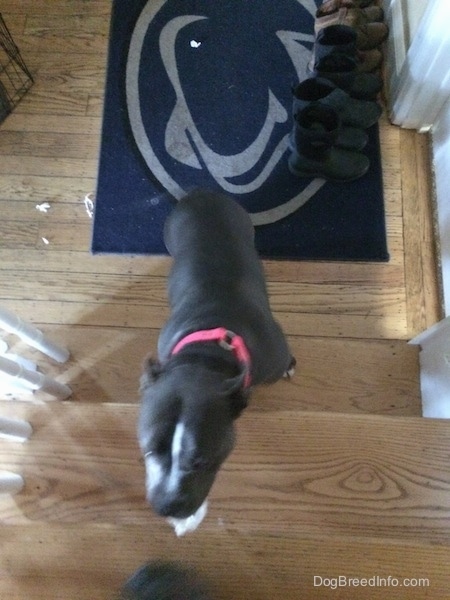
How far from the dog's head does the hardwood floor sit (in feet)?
0.77

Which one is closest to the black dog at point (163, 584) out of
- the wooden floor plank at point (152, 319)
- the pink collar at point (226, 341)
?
the pink collar at point (226, 341)

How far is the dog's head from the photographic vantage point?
0.96 m

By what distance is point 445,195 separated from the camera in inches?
71.7

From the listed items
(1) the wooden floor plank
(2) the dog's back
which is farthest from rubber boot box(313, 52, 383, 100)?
(1) the wooden floor plank

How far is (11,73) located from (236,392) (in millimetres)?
1626

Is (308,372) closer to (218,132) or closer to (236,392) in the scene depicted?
(236,392)

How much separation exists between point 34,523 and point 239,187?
1.20 meters

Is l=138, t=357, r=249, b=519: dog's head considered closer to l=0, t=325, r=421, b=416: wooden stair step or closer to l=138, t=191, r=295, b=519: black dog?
l=138, t=191, r=295, b=519: black dog

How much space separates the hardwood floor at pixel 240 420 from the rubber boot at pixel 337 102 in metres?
0.10

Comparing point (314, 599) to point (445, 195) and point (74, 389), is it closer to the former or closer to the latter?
point (74, 389)

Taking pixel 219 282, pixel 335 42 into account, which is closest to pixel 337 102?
pixel 335 42

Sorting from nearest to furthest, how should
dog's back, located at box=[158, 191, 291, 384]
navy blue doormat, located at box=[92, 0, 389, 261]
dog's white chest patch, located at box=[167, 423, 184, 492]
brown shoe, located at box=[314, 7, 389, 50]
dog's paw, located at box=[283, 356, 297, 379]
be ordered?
1. dog's white chest patch, located at box=[167, 423, 184, 492]
2. dog's back, located at box=[158, 191, 291, 384]
3. dog's paw, located at box=[283, 356, 297, 379]
4. navy blue doormat, located at box=[92, 0, 389, 261]
5. brown shoe, located at box=[314, 7, 389, 50]
